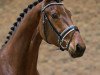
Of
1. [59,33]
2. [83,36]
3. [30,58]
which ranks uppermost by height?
[59,33]

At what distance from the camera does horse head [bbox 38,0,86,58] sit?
3.38 m

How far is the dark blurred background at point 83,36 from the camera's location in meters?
6.50

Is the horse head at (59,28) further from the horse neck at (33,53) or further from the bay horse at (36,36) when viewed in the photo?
the horse neck at (33,53)

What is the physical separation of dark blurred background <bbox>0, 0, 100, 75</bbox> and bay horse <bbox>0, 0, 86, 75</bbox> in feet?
8.56

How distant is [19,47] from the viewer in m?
3.79

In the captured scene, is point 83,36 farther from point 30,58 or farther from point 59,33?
point 59,33

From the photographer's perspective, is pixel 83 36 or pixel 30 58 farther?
pixel 83 36

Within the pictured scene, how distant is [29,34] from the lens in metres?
3.74

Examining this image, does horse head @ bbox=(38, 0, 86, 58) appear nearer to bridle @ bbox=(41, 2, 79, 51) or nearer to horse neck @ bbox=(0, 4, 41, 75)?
bridle @ bbox=(41, 2, 79, 51)

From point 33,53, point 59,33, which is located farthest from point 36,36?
point 59,33

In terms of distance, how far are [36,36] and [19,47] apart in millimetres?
229

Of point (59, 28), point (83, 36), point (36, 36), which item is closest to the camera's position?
point (59, 28)

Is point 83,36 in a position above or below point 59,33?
below

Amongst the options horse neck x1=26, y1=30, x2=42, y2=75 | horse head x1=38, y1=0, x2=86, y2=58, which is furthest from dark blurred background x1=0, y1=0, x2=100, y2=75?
horse head x1=38, y1=0, x2=86, y2=58
